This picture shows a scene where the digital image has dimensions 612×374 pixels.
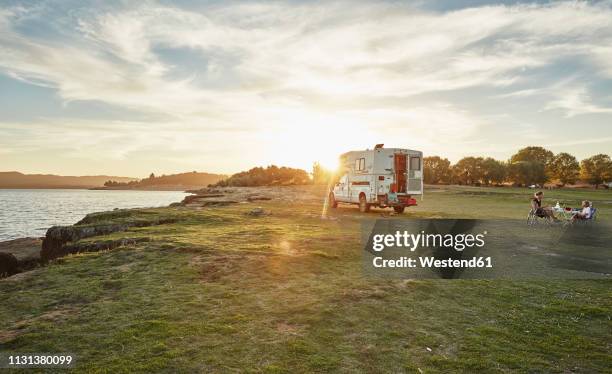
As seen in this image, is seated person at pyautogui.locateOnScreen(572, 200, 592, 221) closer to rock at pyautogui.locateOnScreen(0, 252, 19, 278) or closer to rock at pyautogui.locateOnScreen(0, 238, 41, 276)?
rock at pyautogui.locateOnScreen(0, 238, 41, 276)

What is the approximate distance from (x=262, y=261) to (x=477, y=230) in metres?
12.1

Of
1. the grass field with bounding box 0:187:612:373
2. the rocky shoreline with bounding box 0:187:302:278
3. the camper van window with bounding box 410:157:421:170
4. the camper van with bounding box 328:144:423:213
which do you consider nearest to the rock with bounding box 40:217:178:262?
the rocky shoreline with bounding box 0:187:302:278

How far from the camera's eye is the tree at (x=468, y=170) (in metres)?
110

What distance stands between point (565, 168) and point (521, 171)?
28.9 meters

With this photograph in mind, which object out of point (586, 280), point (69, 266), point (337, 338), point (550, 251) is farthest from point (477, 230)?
point (69, 266)

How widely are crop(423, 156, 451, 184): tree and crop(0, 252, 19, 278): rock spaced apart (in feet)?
359

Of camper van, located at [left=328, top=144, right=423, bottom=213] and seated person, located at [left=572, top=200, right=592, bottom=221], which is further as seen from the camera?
camper van, located at [left=328, top=144, right=423, bottom=213]

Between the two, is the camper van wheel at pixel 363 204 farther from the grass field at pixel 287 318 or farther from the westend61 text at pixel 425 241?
the grass field at pixel 287 318

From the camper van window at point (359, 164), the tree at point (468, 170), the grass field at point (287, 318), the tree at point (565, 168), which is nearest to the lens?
the grass field at point (287, 318)

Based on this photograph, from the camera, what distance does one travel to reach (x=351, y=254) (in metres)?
11.9

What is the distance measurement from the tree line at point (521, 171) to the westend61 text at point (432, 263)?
104 m

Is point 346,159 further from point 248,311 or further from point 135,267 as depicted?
point 248,311

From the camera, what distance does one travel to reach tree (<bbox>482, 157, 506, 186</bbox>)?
104500 millimetres

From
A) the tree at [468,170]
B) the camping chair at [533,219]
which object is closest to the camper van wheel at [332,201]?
the camping chair at [533,219]
